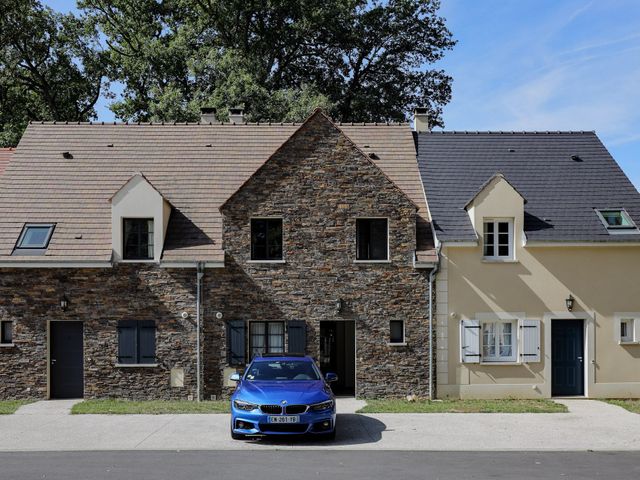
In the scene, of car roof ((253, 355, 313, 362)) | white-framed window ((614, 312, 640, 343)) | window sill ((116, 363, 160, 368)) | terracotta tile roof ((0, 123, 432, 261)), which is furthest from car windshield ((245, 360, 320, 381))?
white-framed window ((614, 312, 640, 343))

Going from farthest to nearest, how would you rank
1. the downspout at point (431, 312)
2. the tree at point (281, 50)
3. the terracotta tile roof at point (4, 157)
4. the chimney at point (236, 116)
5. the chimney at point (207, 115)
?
the tree at point (281, 50) < the chimney at point (207, 115) < the chimney at point (236, 116) < the terracotta tile roof at point (4, 157) < the downspout at point (431, 312)

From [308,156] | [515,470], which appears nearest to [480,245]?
[308,156]

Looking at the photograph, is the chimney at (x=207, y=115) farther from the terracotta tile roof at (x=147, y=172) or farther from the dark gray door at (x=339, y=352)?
the dark gray door at (x=339, y=352)

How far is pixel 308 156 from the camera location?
22.6 meters

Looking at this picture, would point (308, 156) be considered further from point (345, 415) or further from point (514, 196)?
point (345, 415)

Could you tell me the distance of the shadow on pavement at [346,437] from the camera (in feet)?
51.2

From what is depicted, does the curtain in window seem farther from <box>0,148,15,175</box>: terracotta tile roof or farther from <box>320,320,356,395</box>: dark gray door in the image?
<box>0,148,15,175</box>: terracotta tile roof

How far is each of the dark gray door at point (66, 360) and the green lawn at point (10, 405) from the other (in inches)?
38.3

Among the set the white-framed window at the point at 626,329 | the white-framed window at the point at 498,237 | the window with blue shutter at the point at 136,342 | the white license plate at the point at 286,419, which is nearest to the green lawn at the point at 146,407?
the window with blue shutter at the point at 136,342

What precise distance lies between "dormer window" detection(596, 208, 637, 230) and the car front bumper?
38.6 feet

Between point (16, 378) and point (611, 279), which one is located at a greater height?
point (611, 279)

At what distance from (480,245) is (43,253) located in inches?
465

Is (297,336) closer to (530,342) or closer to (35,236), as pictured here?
(530,342)

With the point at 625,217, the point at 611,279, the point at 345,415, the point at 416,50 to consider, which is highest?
the point at 416,50
